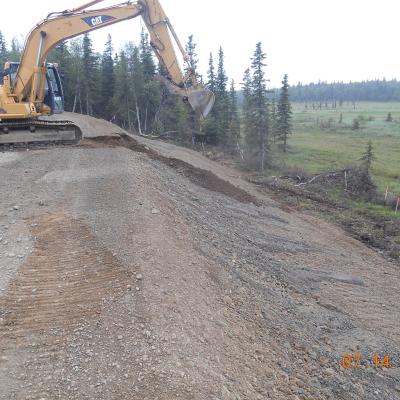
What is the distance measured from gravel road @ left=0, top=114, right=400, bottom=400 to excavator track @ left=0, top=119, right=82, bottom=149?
2.62 metres

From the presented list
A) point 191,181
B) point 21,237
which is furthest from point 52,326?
point 191,181

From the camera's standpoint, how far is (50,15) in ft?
47.8

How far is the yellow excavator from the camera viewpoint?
46.6 ft

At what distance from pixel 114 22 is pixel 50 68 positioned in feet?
11.5

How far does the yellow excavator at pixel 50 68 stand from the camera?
559 inches

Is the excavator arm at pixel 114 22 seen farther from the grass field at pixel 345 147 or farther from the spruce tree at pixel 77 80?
the spruce tree at pixel 77 80

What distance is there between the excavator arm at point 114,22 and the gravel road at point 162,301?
3240 mm

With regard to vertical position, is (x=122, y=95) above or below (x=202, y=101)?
above

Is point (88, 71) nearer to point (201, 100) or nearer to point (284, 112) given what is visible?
point (284, 112)

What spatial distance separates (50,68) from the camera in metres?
16.2
